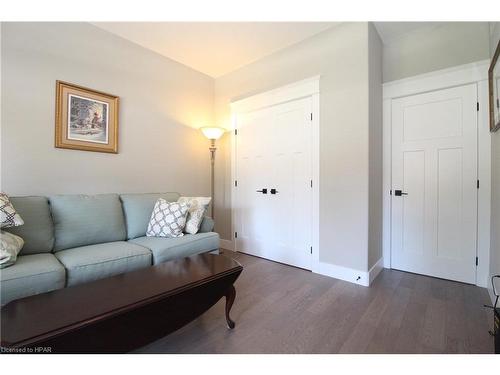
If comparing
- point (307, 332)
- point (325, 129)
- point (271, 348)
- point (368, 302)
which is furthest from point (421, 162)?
point (271, 348)

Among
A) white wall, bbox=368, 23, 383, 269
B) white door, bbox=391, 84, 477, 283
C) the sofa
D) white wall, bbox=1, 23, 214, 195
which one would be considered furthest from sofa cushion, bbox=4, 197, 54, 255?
white door, bbox=391, 84, 477, 283

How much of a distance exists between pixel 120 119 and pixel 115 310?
2.20 m

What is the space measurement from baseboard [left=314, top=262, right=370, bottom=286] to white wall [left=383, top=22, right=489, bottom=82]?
208 centimetres

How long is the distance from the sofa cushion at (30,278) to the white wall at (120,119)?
934mm

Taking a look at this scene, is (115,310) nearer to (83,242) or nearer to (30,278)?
(30,278)

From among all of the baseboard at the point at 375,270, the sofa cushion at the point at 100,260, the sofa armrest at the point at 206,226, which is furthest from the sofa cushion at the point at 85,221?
the baseboard at the point at 375,270

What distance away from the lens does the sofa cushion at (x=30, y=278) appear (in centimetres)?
127

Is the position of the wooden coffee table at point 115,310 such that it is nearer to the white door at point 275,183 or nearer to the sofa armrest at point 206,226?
the sofa armrest at point 206,226

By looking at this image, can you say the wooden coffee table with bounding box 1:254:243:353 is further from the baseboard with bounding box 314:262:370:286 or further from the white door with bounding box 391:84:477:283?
the white door with bounding box 391:84:477:283

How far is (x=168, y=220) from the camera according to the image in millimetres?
2254

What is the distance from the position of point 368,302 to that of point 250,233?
A: 5.42 feet

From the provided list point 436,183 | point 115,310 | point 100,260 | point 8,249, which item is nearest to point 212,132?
point 100,260

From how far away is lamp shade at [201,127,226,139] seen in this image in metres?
3.17

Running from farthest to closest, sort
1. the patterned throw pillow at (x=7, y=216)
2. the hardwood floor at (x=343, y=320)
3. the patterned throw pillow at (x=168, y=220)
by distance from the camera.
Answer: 1. the patterned throw pillow at (x=168, y=220)
2. the patterned throw pillow at (x=7, y=216)
3. the hardwood floor at (x=343, y=320)
